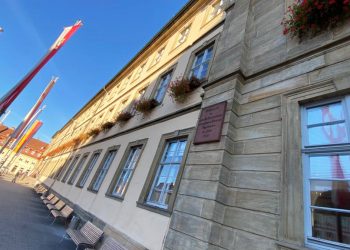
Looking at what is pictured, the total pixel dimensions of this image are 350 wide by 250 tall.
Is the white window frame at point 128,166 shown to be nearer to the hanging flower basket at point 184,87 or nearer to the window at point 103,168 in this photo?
the window at point 103,168

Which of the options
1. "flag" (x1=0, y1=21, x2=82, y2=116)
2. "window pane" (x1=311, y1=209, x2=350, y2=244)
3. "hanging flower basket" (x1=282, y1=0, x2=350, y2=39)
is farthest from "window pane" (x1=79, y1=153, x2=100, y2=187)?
"window pane" (x1=311, y1=209, x2=350, y2=244)

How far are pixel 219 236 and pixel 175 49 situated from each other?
8816 millimetres

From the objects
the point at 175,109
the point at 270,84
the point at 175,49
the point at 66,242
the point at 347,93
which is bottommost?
the point at 66,242

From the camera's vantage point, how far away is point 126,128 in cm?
998

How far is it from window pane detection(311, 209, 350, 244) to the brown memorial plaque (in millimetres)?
1887

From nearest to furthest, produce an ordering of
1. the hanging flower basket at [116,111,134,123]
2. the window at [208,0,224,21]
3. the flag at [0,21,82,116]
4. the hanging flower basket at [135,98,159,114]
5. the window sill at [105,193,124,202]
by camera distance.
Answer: the flag at [0,21,82,116]
the window sill at [105,193,124,202]
the hanging flower basket at [135,98,159,114]
the window at [208,0,224,21]
the hanging flower basket at [116,111,134,123]

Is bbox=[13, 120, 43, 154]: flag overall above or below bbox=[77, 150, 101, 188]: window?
above

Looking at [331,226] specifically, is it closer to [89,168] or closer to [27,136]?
[89,168]

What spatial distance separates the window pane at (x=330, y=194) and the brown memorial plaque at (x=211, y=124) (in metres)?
1.69

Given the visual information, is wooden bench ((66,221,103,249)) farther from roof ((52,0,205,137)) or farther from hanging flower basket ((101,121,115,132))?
roof ((52,0,205,137))

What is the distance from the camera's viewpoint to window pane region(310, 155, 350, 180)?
2.76m

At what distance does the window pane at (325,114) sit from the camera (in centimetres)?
316

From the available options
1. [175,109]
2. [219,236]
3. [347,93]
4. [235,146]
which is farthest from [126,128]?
[347,93]

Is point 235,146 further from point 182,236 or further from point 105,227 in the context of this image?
point 105,227
